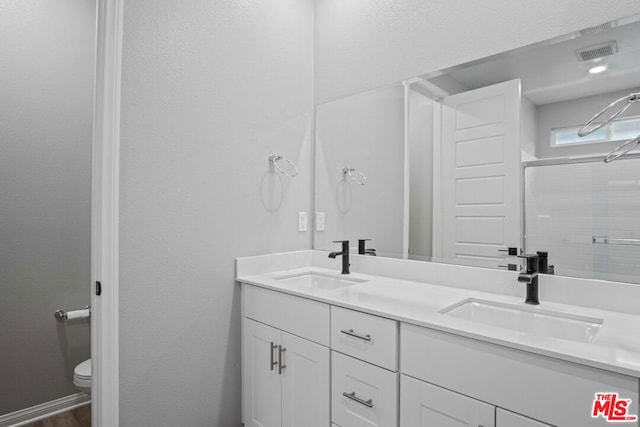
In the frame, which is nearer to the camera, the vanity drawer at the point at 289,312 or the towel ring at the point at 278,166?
the vanity drawer at the point at 289,312

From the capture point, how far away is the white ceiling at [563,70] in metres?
1.27

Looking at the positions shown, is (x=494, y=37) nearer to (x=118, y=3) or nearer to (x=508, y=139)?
(x=508, y=139)

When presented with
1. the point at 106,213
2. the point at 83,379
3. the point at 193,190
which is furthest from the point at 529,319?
the point at 83,379

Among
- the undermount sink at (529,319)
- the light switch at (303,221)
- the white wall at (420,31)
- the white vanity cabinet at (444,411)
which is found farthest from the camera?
the light switch at (303,221)

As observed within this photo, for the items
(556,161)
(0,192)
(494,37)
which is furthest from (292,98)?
(0,192)

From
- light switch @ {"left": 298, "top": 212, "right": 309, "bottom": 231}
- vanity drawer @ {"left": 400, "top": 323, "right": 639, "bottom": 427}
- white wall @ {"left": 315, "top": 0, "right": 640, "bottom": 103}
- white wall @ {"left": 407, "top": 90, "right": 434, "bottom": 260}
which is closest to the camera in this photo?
vanity drawer @ {"left": 400, "top": 323, "right": 639, "bottom": 427}

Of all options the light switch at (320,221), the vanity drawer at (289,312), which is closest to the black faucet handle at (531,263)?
the vanity drawer at (289,312)

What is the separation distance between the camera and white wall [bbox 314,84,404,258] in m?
1.94

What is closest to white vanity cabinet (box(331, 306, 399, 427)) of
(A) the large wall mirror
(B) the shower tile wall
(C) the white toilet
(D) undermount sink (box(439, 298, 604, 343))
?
(D) undermount sink (box(439, 298, 604, 343))

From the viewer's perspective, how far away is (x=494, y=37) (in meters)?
1.57

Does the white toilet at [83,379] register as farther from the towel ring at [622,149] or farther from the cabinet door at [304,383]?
the towel ring at [622,149]

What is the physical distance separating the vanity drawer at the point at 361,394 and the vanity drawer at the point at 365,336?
0.03 metres

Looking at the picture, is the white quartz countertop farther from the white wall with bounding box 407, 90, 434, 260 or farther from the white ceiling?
the white ceiling

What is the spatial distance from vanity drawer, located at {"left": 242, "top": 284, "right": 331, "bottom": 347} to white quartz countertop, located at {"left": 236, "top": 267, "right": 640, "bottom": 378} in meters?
0.04
